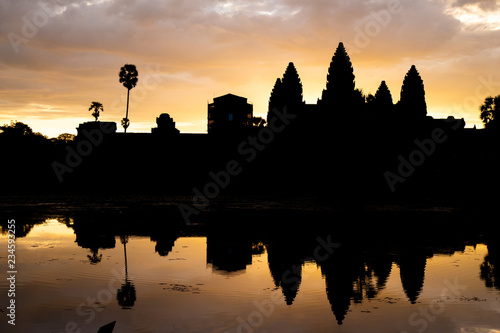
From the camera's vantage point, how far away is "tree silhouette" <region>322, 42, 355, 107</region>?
64.6 m

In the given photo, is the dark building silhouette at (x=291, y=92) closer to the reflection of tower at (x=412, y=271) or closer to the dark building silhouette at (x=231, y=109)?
the reflection of tower at (x=412, y=271)

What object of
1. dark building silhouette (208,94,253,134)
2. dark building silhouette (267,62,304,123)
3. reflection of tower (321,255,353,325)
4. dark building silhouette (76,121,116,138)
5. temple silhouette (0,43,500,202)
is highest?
dark building silhouette (208,94,253,134)

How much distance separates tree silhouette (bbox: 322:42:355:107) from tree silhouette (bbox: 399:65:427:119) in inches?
435

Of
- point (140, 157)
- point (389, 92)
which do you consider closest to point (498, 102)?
point (389, 92)

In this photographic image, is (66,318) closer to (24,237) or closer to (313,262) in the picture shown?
(313,262)

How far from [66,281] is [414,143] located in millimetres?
61295

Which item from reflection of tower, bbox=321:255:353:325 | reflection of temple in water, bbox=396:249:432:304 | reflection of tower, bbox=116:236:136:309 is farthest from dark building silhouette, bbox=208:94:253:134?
reflection of tower, bbox=116:236:136:309

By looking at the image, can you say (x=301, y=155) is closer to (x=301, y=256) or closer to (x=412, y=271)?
(x=301, y=256)

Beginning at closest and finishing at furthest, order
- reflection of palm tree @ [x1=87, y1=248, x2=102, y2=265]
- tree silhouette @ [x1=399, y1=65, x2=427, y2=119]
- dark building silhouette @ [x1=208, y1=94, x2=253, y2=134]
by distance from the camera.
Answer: reflection of palm tree @ [x1=87, y1=248, x2=102, y2=265], tree silhouette @ [x1=399, y1=65, x2=427, y2=119], dark building silhouette @ [x1=208, y1=94, x2=253, y2=134]

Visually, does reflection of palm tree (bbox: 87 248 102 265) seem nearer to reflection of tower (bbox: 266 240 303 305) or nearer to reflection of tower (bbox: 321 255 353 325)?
reflection of tower (bbox: 266 240 303 305)

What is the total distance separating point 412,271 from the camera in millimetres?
14625

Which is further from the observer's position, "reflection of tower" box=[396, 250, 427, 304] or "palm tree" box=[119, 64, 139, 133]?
"palm tree" box=[119, 64, 139, 133]

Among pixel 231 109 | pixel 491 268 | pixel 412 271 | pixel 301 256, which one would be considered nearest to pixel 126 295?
pixel 301 256

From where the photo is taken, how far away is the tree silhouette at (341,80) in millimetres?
64562
